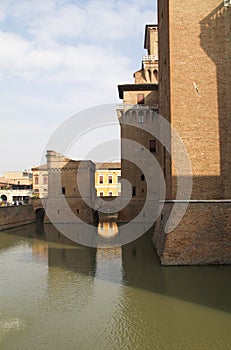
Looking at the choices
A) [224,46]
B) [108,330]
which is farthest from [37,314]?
[224,46]

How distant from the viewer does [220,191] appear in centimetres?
1394

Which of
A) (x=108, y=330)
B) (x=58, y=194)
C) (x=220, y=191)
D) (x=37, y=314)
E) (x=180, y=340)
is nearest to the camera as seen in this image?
(x=180, y=340)

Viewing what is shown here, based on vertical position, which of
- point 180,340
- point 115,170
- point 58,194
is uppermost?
point 115,170

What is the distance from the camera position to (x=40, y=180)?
4384cm

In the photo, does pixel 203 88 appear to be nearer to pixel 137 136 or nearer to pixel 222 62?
pixel 222 62

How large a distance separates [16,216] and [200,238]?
2201 cm

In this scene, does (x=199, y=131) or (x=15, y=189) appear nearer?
(x=199, y=131)

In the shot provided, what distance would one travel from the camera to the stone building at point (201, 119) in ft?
44.3

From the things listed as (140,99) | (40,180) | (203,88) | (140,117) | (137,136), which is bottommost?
(40,180)

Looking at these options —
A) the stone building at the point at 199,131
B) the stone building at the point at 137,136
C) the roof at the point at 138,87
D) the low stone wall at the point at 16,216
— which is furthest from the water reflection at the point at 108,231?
the roof at the point at 138,87

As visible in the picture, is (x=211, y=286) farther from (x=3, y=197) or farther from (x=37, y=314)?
(x=3, y=197)

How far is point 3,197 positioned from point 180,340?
44519mm

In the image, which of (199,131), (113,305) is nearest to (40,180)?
(199,131)

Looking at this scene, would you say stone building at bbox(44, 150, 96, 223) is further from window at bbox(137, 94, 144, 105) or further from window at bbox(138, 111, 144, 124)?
window at bbox(137, 94, 144, 105)
